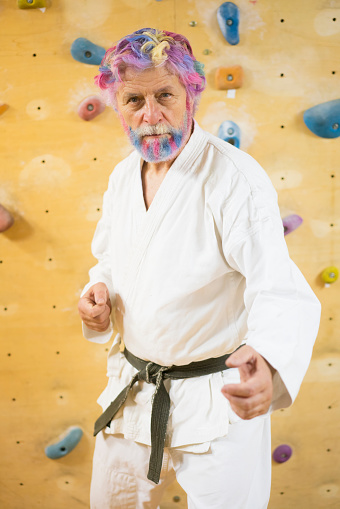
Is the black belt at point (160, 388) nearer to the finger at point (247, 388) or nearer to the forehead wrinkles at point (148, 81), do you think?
the finger at point (247, 388)

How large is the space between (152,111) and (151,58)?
98 millimetres

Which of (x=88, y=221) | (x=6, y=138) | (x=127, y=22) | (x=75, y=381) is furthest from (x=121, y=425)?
(x=127, y=22)

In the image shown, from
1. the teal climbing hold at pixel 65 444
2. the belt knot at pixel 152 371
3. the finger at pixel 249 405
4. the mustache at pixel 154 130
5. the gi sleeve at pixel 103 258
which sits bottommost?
the teal climbing hold at pixel 65 444

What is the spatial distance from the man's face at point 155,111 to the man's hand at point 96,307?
0.33 metres

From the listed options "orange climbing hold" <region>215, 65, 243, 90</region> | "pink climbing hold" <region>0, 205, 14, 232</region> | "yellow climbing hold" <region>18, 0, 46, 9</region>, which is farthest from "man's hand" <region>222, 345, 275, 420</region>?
"yellow climbing hold" <region>18, 0, 46, 9</region>

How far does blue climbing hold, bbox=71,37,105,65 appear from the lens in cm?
146

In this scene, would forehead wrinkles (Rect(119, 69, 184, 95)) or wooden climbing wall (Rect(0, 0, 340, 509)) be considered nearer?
forehead wrinkles (Rect(119, 69, 184, 95))

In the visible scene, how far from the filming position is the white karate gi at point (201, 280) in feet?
3.11

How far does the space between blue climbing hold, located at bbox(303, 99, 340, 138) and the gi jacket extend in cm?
46

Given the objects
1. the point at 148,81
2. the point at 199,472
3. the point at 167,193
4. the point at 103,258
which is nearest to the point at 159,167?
the point at 167,193

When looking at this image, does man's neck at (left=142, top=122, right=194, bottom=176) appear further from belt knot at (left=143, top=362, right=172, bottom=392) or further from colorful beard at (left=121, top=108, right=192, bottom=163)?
belt knot at (left=143, top=362, right=172, bottom=392)

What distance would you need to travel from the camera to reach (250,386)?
0.79 meters

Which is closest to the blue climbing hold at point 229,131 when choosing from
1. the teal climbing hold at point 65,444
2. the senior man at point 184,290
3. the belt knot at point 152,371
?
the senior man at point 184,290

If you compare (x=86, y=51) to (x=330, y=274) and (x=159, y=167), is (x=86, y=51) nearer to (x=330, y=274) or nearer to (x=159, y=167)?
(x=159, y=167)
